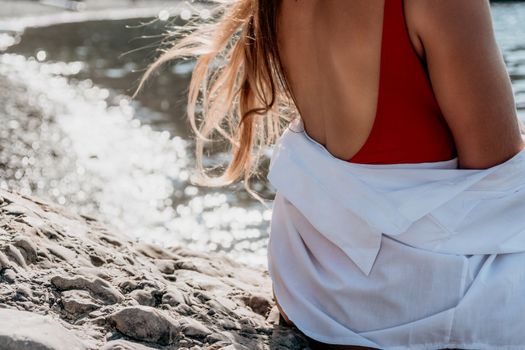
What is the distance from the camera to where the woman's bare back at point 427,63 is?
206cm

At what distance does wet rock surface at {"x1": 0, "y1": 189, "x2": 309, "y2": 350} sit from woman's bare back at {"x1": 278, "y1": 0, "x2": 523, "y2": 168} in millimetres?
529

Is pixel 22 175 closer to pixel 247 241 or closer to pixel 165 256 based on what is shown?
pixel 247 241

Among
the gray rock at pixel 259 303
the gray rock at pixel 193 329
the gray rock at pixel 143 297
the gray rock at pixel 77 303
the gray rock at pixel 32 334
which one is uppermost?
the gray rock at pixel 32 334

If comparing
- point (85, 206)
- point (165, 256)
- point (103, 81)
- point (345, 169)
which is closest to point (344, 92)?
point (345, 169)

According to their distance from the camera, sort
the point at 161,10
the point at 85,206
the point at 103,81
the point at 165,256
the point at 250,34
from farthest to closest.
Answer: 1. the point at 161,10
2. the point at 103,81
3. the point at 85,206
4. the point at 165,256
5. the point at 250,34

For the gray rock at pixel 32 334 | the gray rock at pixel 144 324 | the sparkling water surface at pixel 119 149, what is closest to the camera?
the gray rock at pixel 32 334

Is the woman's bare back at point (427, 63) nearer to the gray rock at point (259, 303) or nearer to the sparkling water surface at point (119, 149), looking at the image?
the gray rock at point (259, 303)

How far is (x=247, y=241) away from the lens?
595cm

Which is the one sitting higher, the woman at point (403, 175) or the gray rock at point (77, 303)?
the woman at point (403, 175)

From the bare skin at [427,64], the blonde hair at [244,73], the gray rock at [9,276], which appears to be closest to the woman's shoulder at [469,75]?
the bare skin at [427,64]

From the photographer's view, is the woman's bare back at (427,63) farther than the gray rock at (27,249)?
No

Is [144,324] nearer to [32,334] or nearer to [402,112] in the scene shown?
[32,334]

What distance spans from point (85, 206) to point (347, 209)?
4446 millimetres

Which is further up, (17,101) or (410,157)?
(410,157)
